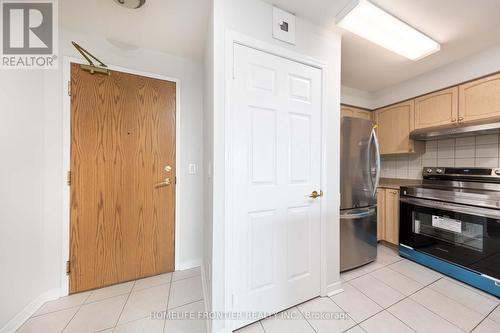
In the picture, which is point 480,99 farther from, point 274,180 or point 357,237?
point 274,180

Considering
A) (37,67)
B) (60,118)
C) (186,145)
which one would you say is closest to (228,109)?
(186,145)

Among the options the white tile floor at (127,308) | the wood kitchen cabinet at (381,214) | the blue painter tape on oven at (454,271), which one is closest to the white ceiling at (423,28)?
the wood kitchen cabinet at (381,214)

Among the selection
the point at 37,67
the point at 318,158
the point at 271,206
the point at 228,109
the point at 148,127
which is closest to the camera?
the point at 228,109

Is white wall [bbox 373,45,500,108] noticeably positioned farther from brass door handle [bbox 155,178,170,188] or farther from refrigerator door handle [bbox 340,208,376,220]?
brass door handle [bbox 155,178,170,188]

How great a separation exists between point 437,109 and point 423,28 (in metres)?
1.17

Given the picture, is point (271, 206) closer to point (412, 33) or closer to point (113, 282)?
point (113, 282)

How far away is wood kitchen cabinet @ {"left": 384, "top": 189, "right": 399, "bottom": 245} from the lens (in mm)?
2342

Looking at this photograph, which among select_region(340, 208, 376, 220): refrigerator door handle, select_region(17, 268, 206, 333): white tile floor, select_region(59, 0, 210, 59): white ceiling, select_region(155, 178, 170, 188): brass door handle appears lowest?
select_region(17, 268, 206, 333): white tile floor

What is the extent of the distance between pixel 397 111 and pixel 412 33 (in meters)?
1.37

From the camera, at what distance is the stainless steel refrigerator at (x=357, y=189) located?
6.04 ft

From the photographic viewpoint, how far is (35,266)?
145 centimetres

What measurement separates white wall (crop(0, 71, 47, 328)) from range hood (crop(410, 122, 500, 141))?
416cm

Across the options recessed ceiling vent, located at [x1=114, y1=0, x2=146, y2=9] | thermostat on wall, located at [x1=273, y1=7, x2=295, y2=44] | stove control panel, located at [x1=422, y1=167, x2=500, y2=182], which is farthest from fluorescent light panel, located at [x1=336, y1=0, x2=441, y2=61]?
recessed ceiling vent, located at [x1=114, y1=0, x2=146, y2=9]

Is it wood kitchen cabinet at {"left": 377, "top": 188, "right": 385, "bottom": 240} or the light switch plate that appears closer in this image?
the light switch plate
